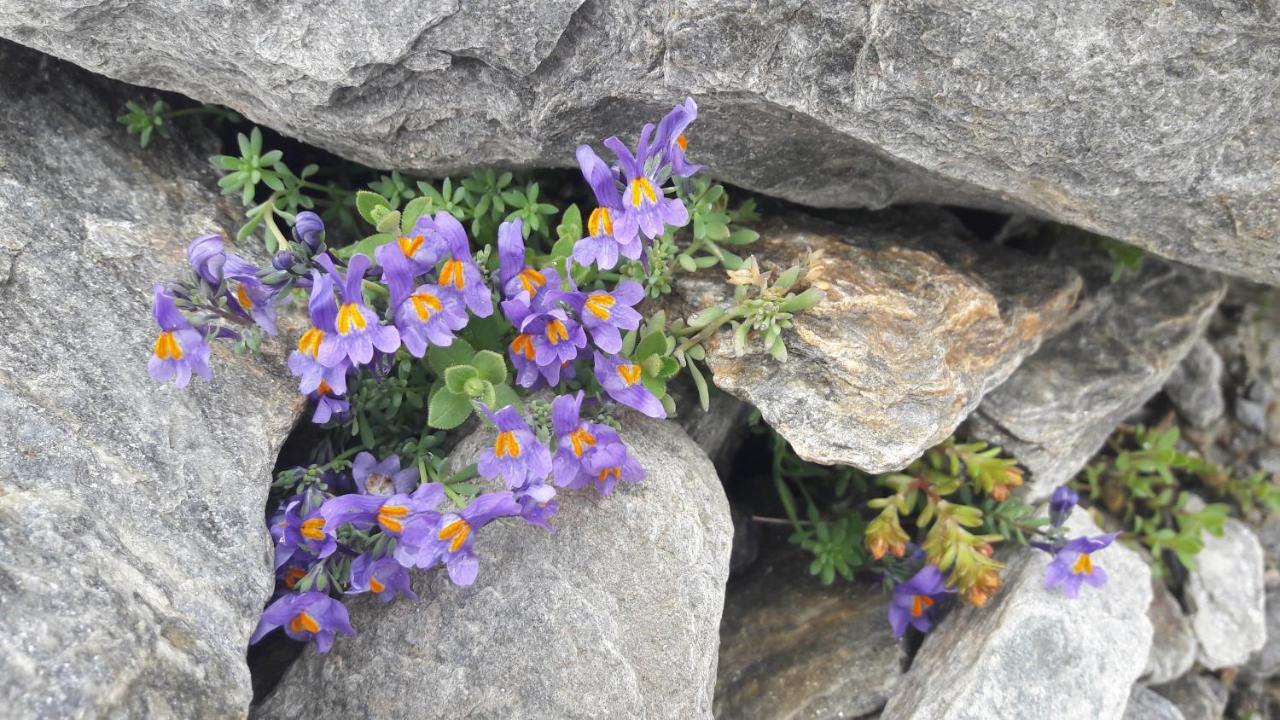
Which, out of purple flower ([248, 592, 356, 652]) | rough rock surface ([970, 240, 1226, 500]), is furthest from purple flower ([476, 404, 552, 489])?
rough rock surface ([970, 240, 1226, 500])

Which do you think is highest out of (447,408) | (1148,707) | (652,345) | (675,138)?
(675,138)

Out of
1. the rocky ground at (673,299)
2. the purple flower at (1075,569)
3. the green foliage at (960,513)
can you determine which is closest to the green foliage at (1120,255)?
the rocky ground at (673,299)

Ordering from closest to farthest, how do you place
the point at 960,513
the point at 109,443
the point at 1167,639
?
the point at 109,443 < the point at 960,513 < the point at 1167,639

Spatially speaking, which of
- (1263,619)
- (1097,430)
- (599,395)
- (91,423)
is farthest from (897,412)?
(1263,619)

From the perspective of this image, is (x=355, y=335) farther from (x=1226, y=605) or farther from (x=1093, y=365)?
(x=1226, y=605)

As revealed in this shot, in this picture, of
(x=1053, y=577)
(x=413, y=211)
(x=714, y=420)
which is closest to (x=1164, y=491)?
(x=1053, y=577)

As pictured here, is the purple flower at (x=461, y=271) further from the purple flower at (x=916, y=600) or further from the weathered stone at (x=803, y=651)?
the purple flower at (x=916, y=600)

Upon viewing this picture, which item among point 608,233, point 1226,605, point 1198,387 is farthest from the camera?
point 1198,387

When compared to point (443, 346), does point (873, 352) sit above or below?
above

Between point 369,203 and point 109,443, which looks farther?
point 369,203
